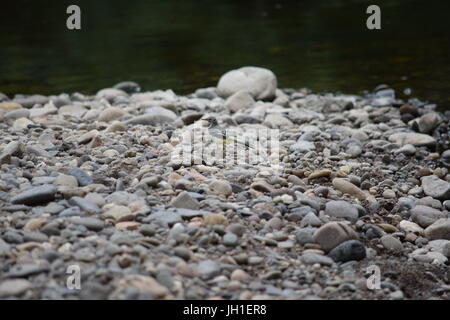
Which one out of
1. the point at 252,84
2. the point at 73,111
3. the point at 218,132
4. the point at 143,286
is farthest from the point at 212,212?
the point at 252,84

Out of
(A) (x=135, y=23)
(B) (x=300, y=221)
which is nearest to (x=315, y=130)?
(B) (x=300, y=221)

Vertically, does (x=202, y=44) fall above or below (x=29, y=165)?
above

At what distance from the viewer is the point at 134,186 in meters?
4.71

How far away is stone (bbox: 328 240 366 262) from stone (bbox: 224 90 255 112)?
4.46 m

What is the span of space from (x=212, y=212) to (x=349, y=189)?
1.60m

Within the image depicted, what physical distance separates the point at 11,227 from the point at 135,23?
1485 cm

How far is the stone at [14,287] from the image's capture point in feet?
10.6

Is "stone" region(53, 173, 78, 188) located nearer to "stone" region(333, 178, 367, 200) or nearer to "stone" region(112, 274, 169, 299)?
"stone" region(112, 274, 169, 299)

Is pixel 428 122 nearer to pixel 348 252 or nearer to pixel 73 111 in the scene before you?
pixel 348 252

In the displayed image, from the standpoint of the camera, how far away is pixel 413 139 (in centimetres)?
738

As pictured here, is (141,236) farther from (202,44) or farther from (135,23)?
(135,23)

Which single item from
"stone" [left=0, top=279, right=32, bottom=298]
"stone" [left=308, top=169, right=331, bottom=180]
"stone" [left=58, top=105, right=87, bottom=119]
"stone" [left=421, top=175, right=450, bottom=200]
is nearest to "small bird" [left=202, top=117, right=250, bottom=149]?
"stone" [left=308, top=169, right=331, bottom=180]

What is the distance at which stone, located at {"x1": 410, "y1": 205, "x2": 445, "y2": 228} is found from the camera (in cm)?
509

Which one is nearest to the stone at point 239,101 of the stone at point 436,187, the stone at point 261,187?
the stone at point 436,187
